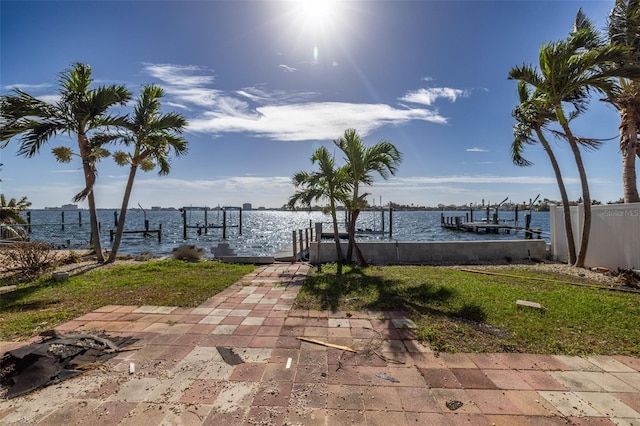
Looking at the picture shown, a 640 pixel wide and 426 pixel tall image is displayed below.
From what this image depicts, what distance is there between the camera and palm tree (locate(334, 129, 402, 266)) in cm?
972

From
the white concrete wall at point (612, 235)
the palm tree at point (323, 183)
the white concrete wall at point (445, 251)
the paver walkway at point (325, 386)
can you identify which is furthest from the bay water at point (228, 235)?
the white concrete wall at point (612, 235)

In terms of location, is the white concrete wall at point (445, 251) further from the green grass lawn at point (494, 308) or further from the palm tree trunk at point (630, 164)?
the green grass lawn at point (494, 308)

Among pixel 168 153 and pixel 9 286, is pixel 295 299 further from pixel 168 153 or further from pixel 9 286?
pixel 168 153

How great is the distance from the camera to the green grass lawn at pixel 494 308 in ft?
12.3

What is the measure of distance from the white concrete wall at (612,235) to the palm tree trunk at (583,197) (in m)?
0.30

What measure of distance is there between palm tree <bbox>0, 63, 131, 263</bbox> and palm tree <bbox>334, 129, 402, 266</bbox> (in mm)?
7113

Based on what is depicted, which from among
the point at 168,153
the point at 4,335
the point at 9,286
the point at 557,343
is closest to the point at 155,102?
the point at 168,153

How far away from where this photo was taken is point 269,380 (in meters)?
2.90

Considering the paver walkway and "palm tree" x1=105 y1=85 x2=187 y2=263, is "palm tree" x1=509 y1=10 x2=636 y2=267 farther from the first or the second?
"palm tree" x1=105 y1=85 x2=187 y2=263

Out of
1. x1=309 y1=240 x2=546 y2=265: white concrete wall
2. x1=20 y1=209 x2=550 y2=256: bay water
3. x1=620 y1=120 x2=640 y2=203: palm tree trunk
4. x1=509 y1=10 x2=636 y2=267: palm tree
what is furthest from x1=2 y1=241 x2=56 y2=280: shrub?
x1=620 y1=120 x2=640 y2=203: palm tree trunk

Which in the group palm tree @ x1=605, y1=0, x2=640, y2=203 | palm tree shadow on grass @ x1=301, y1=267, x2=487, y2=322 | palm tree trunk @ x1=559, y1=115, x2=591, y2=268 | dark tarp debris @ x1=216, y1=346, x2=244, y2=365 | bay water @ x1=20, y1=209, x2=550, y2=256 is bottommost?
bay water @ x1=20, y1=209, x2=550, y2=256

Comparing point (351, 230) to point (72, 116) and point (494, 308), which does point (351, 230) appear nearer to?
point (494, 308)

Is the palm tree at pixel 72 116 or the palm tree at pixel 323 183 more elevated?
the palm tree at pixel 72 116

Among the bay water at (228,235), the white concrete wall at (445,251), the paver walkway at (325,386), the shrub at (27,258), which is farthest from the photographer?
the bay water at (228,235)
